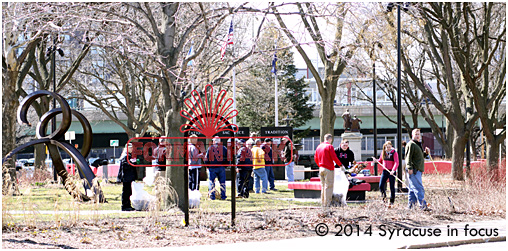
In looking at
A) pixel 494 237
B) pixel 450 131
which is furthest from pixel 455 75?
pixel 494 237

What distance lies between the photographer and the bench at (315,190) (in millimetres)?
15867

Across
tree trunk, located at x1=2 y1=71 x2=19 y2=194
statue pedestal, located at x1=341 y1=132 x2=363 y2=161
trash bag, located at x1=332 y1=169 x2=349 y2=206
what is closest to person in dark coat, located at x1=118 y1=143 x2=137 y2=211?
trash bag, located at x1=332 y1=169 x2=349 y2=206

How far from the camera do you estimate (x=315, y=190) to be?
16.7 meters

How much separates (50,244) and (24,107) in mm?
4812

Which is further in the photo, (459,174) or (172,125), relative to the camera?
(459,174)

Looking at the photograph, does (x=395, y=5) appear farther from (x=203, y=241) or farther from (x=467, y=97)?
(x=203, y=241)

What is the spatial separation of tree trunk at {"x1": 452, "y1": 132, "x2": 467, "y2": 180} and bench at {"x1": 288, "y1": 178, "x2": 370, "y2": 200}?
28.6 ft

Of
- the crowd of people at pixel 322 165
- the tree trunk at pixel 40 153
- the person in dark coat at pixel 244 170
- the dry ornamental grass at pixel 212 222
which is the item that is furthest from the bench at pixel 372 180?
the tree trunk at pixel 40 153

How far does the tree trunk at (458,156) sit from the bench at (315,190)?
8714mm

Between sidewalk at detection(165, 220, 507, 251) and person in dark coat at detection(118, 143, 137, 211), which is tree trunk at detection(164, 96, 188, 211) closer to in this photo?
person in dark coat at detection(118, 143, 137, 211)

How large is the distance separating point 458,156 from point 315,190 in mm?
9499

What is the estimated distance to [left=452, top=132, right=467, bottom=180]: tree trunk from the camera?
76.0 feet

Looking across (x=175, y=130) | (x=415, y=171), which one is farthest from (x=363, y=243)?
(x=175, y=130)

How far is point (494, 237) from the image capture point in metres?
10.4
